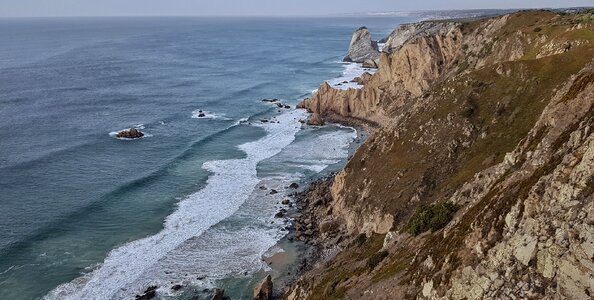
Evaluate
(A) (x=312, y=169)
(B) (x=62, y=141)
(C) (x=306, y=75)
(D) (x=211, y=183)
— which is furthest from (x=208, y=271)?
(C) (x=306, y=75)

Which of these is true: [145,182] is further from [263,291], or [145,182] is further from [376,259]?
[376,259]

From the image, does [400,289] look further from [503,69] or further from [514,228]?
[503,69]

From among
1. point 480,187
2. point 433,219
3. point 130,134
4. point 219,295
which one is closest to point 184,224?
point 219,295

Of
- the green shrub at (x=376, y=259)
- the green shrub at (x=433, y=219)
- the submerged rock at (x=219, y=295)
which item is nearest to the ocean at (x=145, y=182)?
the submerged rock at (x=219, y=295)

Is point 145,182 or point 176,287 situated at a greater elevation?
point 145,182

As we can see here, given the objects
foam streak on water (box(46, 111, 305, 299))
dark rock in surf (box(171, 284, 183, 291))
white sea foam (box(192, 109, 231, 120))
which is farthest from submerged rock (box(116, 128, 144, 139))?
dark rock in surf (box(171, 284, 183, 291))

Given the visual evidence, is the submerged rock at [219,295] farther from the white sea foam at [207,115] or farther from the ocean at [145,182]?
the white sea foam at [207,115]

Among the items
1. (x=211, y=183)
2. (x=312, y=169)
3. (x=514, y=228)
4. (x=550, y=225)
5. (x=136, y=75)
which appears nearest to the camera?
(x=550, y=225)
